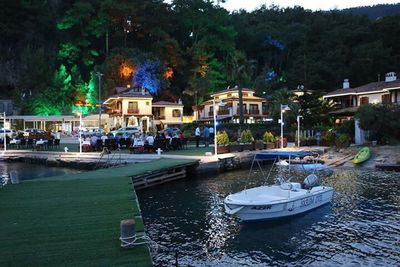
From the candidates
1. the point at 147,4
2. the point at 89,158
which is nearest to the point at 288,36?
the point at 147,4

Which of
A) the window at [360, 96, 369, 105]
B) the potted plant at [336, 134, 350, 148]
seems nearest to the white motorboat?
the potted plant at [336, 134, 350, 148]

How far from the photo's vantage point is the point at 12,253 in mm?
9719

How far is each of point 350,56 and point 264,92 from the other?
20.8m

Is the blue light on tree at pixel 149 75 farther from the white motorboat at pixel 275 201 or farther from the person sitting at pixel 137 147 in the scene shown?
the white motorboat at pixel 275 201

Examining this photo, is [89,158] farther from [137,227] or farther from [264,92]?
[264,92]

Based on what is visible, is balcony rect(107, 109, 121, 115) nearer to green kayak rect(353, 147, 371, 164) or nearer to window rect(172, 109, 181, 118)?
window rect(172, 109, 181, 118)

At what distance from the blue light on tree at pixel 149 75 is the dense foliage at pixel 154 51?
0.20m

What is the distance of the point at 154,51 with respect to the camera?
297ft

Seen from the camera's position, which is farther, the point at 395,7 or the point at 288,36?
the point at 395,7

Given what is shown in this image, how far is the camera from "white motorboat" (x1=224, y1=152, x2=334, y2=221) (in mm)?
16250

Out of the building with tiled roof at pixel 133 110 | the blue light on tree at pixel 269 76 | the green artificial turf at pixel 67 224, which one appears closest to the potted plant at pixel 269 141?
the green artificial turf at pixel 67 224

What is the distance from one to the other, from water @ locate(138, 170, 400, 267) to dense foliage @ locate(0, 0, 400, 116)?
55.3 meters

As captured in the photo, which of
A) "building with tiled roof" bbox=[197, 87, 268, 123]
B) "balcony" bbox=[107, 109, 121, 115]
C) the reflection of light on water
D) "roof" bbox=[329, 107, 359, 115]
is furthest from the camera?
"building with tiled roof" bbox=[197, 87, 268, 123]

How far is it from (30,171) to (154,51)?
59.5m
